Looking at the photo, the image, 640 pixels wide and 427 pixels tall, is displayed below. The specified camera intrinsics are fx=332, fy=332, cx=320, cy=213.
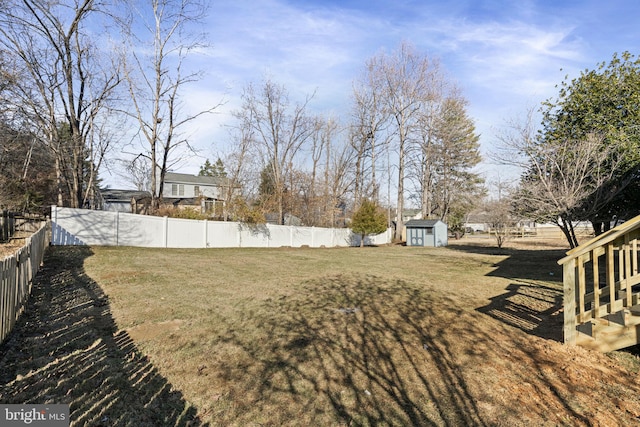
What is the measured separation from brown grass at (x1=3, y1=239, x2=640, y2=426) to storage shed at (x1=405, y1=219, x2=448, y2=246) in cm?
1861

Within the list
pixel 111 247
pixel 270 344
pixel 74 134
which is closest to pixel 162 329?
pixel 270 344

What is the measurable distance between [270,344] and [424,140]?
2981 cm

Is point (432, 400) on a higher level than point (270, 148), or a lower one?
lower

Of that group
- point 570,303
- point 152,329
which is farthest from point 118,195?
point 570,303

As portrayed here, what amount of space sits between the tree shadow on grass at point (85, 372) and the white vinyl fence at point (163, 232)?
7732 mm

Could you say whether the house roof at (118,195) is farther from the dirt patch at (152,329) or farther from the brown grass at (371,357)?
the dirt patch at (152,329)

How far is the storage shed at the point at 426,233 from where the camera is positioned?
2583cm

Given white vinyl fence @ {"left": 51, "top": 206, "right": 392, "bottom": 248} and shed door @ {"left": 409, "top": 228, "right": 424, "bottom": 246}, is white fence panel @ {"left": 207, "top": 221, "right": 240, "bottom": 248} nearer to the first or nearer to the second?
white vinyl fence @ {"left": 51, "top": 206, "right": 392, "bottom": 248}

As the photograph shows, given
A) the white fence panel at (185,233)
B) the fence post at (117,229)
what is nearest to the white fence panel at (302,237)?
the white fence panel at (185,233)

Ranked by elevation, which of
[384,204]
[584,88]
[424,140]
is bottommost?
[384,204]

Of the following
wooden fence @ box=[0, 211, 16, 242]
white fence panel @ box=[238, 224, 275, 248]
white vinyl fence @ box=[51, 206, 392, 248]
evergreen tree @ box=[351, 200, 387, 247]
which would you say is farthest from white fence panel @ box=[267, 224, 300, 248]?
wooden fence @ box=[0, 211, 16, 242]

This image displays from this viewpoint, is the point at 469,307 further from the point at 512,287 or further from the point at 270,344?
the point at 270,344

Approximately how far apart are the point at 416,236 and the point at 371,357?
23849 millimetres

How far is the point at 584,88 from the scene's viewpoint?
40.7 feet
